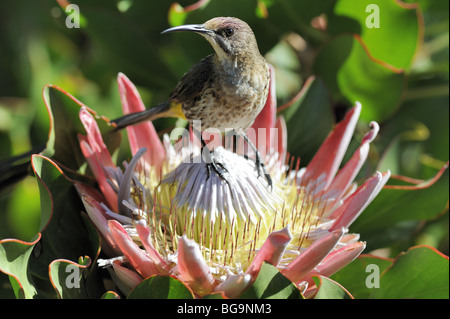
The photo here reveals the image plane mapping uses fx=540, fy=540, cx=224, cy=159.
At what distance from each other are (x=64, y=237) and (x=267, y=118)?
1.71 ft

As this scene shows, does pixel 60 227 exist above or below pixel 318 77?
below

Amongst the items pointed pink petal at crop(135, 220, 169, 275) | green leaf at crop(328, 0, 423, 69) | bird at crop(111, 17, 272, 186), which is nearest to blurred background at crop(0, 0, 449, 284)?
green leaf at crop(328, 0, 423, 69)

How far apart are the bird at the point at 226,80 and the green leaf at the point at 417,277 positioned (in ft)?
1.45

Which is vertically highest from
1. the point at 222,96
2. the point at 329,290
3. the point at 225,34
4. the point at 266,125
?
the point at 225,34

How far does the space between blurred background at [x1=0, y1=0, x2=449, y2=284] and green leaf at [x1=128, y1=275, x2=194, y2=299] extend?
0.39m

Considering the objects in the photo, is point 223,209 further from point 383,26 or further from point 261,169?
point 383,26

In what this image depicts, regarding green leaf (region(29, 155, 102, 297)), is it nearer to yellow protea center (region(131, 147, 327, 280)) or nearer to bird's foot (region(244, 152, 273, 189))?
yellow protea center (region(131, 147, 327, 280))

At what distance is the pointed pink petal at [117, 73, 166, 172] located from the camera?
4.08 feet

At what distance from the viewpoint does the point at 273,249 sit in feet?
2.93

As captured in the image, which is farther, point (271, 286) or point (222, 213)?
point (222, 213)

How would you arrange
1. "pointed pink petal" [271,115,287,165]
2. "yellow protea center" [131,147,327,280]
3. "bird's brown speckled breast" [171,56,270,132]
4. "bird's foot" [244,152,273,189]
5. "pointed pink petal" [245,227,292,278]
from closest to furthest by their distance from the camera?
"pointed pink petal" [245,227,292,278], "bird's brown speckled breast" [171,56,270,132], "yellow protea center" [131,147,327,280], "bird's foot" [244,152,273,189], "pointed pink petal" [271,115,287,165]

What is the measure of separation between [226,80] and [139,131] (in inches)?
14.9

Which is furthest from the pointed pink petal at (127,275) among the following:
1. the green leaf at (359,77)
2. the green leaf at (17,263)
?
the green leaf at (359,77)

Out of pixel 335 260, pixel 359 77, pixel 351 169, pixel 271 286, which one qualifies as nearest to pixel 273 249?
pixel 271 286
